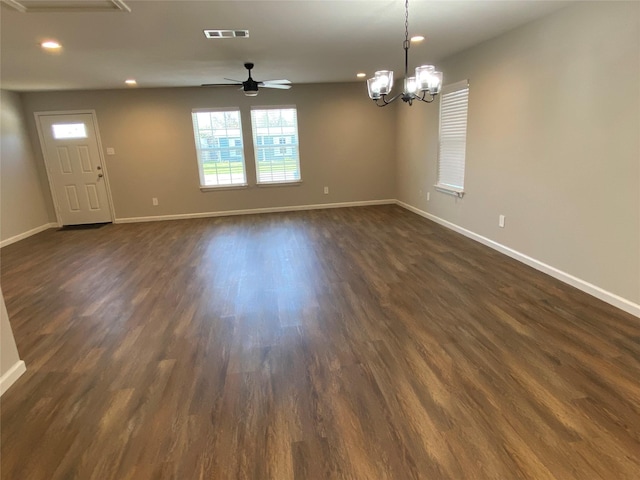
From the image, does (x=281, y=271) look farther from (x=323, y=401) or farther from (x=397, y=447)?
(x=397, y=447)

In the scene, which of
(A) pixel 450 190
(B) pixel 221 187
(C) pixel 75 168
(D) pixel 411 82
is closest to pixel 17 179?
(C) pixel 75 168

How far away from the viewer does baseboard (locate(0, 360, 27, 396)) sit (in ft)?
7.20

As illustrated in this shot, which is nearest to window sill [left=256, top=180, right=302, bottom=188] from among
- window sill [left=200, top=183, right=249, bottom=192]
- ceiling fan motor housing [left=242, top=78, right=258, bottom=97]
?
window sill [left=200, top=183, right=249, bottom=192]

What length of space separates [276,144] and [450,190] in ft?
11.9

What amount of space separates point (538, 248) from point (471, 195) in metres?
1.39

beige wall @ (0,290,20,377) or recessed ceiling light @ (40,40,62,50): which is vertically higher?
recessed ceiling light @ (40,40,62,50)

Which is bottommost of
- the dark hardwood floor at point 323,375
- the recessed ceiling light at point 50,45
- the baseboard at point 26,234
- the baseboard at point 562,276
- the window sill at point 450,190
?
the dark hardwood floor at point 323,375

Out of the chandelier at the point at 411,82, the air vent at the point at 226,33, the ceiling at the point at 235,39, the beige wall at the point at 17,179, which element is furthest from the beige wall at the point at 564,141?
the beige wall at the point at 17,179

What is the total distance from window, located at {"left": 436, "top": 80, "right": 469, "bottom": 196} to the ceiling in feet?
1.83

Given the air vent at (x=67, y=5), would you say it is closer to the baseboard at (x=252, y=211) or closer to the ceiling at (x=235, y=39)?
the ceiling at (x=235, y=39)

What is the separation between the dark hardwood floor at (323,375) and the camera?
1647 mm

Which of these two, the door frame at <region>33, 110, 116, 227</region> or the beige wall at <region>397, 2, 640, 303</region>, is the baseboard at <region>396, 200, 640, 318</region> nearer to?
the beige wall at <region>397, 2, 640, 303</region>

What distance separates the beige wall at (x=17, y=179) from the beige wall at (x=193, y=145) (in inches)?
14.9

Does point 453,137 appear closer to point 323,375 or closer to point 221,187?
point 323,375
